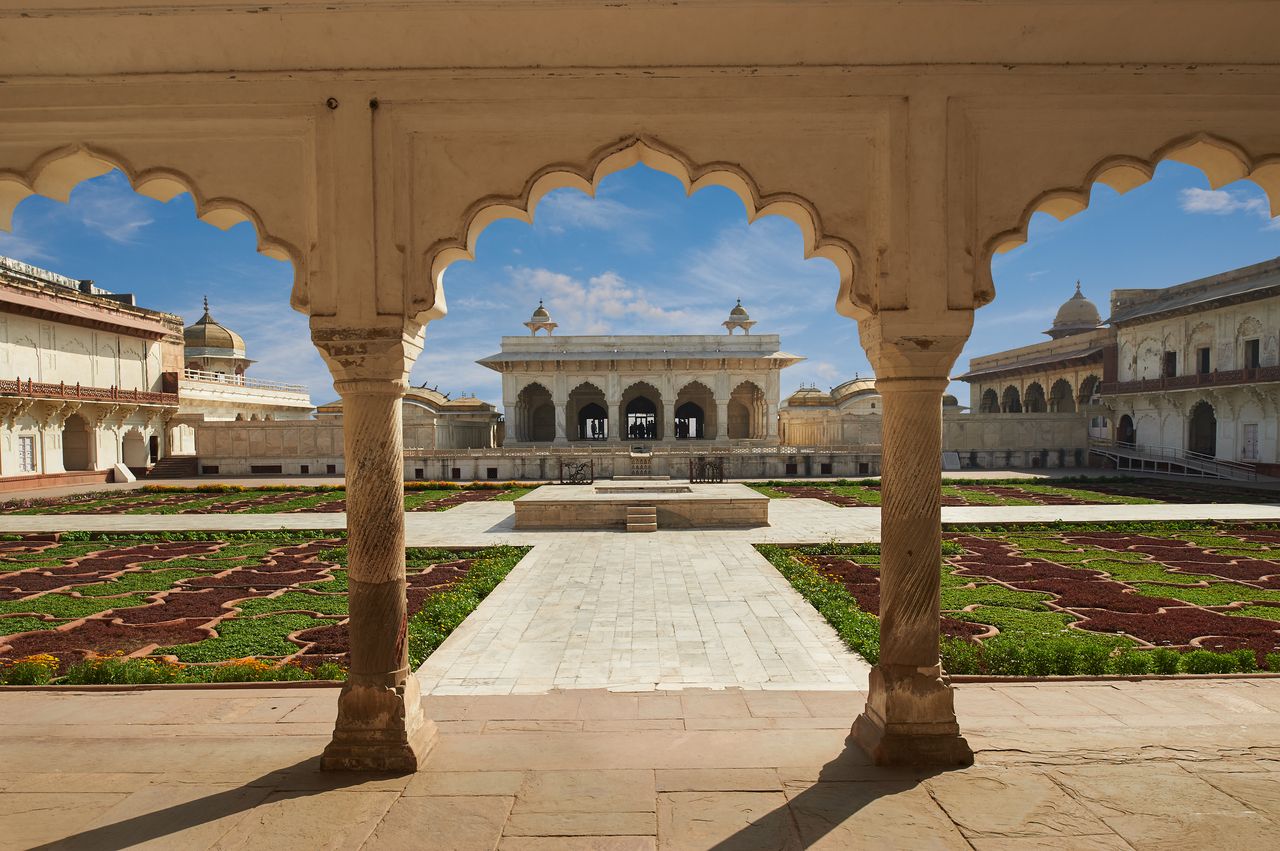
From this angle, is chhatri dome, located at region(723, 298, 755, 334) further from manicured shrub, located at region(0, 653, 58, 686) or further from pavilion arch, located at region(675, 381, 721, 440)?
manicured shrub, located at region(0, 653, 58, 686)

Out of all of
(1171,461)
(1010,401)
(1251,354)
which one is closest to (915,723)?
(1251,354)

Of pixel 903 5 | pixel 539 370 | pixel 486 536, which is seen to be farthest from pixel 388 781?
pixel 539 370

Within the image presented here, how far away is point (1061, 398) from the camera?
35.5m

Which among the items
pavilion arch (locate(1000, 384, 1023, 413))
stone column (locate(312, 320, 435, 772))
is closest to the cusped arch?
stone column (locate(312, 320, 435, 772))

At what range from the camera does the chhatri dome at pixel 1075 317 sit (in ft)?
125

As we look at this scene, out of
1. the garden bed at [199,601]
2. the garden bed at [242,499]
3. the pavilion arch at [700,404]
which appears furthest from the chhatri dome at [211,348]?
the garden bed at [199,601]

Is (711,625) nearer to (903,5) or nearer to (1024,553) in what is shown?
(903,5)

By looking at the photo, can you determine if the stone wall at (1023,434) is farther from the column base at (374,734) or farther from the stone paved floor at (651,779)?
the column base at (374,734)

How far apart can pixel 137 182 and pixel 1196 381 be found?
1148 inches

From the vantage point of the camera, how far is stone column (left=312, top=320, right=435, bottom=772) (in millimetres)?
3170

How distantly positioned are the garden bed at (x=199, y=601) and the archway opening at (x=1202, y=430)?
27.0 metres

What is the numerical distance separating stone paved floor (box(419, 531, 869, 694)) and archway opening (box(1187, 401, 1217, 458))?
81.6ft

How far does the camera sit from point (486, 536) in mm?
11273

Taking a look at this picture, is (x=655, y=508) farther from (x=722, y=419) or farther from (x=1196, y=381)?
(x=1196, y=381)
